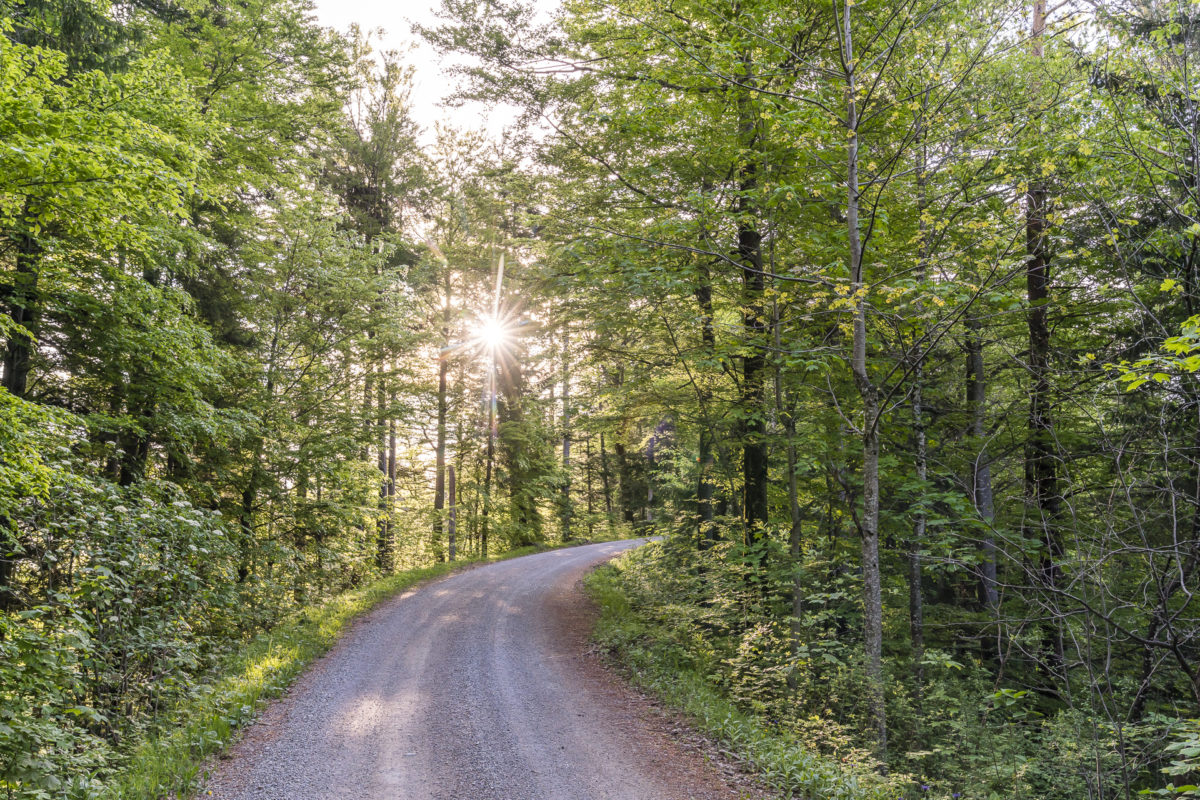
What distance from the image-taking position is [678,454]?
58.1 ft

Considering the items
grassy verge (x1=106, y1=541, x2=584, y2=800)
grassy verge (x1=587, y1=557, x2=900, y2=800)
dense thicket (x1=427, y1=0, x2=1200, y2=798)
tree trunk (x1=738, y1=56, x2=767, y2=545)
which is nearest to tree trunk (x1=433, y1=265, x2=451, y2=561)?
grassy verge (x1=106, y1=541, x2=584, y2=800)

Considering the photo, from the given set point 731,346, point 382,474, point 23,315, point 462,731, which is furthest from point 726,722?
point 382,474

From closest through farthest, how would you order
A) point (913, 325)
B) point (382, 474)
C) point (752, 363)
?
point (913, 325)
point (752, 363)
point (382, 474)

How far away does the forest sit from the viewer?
5949mm

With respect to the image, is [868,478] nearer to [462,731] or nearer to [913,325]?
[913,325]

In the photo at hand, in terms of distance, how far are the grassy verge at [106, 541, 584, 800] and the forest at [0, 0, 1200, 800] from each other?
0.34 m

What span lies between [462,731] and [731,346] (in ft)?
21.5

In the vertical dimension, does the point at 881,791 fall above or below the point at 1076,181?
below

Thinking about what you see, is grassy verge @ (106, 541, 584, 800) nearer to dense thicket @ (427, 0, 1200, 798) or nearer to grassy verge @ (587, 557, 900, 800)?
grassy verge @ (587, 557, 900, 800)

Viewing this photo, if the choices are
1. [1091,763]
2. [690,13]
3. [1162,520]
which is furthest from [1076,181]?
[1091,763]

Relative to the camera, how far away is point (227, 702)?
725cm

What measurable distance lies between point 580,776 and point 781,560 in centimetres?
543

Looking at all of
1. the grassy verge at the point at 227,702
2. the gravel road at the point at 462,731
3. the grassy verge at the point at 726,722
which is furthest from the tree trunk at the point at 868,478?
the grassy verge at the point at 227,702

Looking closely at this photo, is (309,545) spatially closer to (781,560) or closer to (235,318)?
(235,318)
